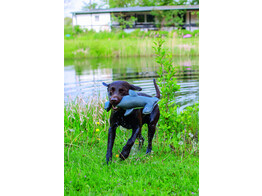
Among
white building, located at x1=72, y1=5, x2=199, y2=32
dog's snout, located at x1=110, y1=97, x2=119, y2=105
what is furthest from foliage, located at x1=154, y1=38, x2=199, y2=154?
white building, located at x1=72, y1=5, x2=199, y2=32

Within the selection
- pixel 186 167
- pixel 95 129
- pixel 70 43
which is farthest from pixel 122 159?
pixel 70 43

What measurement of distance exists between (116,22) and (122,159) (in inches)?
1496

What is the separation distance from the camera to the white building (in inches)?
1495

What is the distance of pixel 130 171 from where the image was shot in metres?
3.45

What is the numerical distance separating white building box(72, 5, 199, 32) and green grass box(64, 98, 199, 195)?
34.2m

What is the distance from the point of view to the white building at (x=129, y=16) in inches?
1495

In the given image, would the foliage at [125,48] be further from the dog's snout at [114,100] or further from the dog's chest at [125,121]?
the dog's snout at [114,100]

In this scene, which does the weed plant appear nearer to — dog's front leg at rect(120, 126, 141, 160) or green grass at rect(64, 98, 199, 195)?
green grass at rect(64, 98, 199, 195)

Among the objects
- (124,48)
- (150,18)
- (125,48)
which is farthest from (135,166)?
(150,18)

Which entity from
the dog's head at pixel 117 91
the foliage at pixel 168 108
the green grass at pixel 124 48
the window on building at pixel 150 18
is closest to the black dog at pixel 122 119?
the dog's head at pixel 117 91

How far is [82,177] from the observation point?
3377mm

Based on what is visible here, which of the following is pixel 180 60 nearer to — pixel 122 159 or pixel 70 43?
pixel 70 43

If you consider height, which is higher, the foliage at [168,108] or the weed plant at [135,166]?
the foliage at [168,108]

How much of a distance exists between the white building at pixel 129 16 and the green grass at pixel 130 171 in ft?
112
